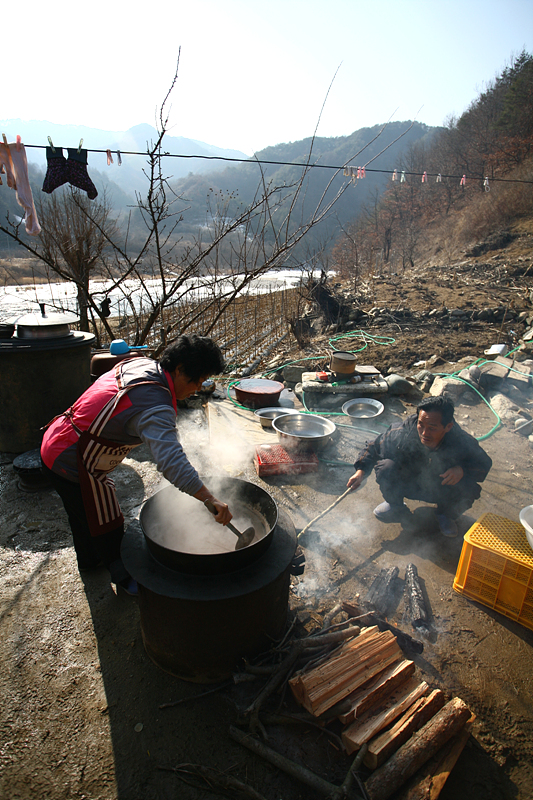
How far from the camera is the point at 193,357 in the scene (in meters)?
2.19

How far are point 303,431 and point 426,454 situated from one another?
2.13 metres

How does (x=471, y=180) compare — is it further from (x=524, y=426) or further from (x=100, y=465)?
(x=100, y=465)

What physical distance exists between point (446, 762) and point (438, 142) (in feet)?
185

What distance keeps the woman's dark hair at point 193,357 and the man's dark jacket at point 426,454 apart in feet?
6.99

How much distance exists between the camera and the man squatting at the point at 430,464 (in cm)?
336

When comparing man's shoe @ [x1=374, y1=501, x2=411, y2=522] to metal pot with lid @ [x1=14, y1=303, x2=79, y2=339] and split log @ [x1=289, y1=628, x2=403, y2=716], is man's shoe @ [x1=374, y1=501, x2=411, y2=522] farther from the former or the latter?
metal pot with lid @ [x1=14, y1=303, x2=79, y2=339]

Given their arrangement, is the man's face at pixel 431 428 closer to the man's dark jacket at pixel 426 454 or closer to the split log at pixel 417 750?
the man's dark jacket at pixel 426 454

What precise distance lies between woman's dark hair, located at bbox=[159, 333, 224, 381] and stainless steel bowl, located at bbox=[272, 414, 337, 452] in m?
2.88

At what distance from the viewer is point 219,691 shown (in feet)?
7.59

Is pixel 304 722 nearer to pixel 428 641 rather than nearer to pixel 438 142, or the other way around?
pixel 428 641

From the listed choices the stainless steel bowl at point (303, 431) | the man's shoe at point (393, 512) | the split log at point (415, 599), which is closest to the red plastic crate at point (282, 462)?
the stainless steel bowl at point (303, 431)

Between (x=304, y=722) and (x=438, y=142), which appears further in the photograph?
(x=438, y=142)

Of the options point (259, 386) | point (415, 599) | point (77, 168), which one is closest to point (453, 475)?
point (415, 599)

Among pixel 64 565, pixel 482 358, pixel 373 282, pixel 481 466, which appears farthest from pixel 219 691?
pixel 373 282
